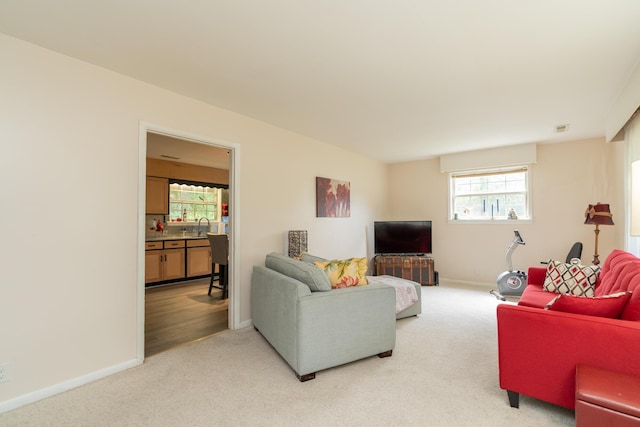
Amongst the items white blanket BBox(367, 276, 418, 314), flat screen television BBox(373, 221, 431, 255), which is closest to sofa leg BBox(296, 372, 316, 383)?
white blanket BBox(367, 276, 418, 314)

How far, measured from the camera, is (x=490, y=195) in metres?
5.38

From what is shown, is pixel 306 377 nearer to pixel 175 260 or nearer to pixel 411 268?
pixel 411 268

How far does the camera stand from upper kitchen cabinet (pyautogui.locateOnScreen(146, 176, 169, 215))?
5715 millimetres

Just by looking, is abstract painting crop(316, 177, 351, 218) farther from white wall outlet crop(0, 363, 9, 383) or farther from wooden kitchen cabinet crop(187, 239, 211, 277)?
white wall outlet crop(0, 363, 9, 383)

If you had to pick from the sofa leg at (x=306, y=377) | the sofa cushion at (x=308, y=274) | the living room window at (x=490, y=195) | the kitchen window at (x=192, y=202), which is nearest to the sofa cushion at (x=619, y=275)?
the sofa cushion at (x=308, y=274)

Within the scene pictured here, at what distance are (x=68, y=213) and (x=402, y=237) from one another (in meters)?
4.94

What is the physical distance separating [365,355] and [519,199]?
4275 mm

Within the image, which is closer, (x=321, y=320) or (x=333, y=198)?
(x=321, y=320)

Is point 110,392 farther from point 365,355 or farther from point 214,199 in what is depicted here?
point 214,199

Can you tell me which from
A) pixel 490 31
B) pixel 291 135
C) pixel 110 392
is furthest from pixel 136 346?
pixel 490 31

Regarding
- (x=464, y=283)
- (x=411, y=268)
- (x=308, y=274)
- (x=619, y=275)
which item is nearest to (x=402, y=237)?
(x=411, y=268)

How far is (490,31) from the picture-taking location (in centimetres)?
191

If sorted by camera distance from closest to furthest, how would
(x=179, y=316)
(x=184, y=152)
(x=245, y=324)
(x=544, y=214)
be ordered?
(x=245, y=324)
(x=179, y=316)
(x=544, y=214)
(x=184, y=152)

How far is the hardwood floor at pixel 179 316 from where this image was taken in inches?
121
